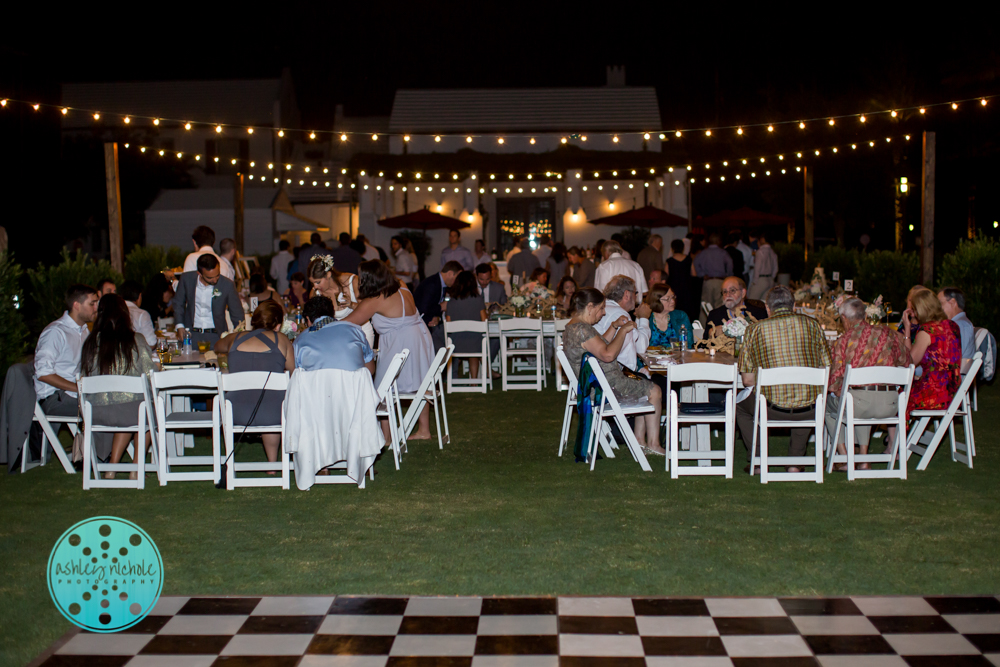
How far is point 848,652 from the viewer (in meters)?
3.45

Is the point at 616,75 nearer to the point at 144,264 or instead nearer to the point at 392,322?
the point at 144,264

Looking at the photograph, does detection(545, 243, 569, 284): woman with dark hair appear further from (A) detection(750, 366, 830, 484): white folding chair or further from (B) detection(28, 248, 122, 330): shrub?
(A) detection(750, 366, 830, 484): white folding chair

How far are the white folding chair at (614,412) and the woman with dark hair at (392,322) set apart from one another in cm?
160

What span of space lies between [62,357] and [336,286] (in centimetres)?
278

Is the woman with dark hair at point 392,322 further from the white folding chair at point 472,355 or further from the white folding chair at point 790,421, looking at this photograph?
the white folding chair at point 790,421

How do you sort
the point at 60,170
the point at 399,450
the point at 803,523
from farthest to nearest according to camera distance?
the point at 60,170
the point at 399,450
the point at 803,523

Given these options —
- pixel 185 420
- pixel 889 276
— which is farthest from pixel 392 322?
pixel 889 276

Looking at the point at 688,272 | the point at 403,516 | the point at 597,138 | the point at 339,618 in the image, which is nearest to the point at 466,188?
the point at 597,138

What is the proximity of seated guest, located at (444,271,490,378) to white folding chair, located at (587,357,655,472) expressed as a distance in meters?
3.65

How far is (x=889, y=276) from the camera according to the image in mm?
14359

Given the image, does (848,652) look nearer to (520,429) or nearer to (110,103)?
(520,429)

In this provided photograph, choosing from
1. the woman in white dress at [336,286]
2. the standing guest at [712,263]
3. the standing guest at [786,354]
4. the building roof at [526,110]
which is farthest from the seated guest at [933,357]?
the building roof at [526,110]

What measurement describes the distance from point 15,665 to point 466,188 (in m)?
20.8

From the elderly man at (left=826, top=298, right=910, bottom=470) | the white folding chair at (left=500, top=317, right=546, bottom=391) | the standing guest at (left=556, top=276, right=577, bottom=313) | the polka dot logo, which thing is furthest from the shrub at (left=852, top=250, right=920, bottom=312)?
the polka dot logo
